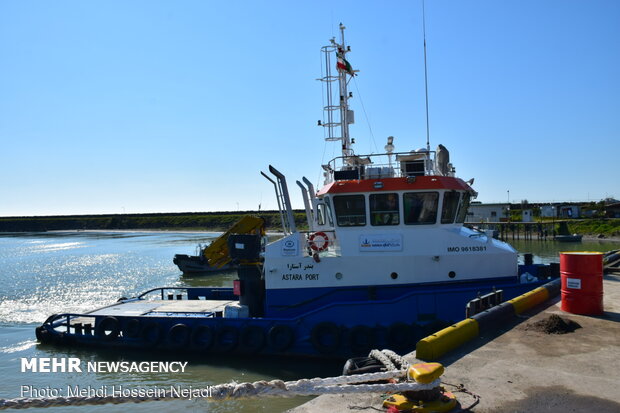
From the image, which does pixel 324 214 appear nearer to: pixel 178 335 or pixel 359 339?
pixel 359 339

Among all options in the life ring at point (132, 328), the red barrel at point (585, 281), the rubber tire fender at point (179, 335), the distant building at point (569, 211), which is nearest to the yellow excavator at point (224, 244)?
the life ring at point (132, 328)

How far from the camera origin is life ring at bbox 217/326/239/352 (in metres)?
8.84

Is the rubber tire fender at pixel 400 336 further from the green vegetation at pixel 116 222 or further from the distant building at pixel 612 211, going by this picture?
the green vegetation at pixel 116 222

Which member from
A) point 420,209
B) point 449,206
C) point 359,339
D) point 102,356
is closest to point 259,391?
point 359,339

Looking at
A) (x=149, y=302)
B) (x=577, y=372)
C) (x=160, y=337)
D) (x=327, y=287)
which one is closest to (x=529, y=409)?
(x=577, y=372)

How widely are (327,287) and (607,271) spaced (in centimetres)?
703

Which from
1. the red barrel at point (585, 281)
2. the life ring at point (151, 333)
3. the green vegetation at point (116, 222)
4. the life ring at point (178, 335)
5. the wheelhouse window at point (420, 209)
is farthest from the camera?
the green vegetation at point (116, 222)

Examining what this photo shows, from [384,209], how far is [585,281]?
3.44m

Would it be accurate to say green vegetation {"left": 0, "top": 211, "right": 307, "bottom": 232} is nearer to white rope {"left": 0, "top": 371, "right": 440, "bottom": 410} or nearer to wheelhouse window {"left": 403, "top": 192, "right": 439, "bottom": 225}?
wheelhouse window {"left": 403, "top": 192, "right": 439, "bottom": 225}

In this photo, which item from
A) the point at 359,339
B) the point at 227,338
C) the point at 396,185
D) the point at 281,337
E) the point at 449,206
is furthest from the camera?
the point at 227,338

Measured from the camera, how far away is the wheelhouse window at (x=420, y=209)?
27.7 feet

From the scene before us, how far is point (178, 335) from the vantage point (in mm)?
9219

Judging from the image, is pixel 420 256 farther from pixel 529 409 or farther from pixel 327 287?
pixel 529 409

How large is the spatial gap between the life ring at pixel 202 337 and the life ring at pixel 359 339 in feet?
9.34
